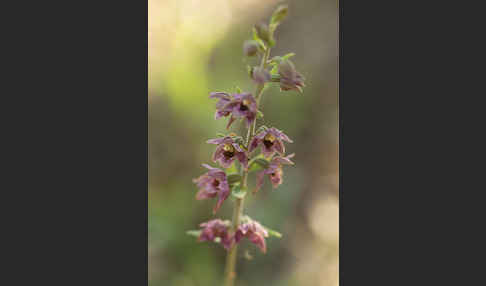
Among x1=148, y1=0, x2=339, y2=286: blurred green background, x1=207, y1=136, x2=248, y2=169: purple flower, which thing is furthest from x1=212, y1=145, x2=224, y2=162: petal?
x1=148, y1=0, x2=339, y2=286: blurred green background

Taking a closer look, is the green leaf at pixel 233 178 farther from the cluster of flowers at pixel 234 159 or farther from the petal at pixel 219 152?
the petal at pixel 219 152

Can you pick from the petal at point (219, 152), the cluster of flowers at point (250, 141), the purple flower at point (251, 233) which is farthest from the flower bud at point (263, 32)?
the purple flower at point (251, 233)

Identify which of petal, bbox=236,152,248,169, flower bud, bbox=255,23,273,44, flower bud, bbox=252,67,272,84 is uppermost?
flower bud, bbox=255,23,273,44

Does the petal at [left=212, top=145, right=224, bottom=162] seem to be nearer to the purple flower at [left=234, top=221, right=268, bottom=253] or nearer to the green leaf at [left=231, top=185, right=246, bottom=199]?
the green leaf at [left=231, top=185, right=246, bottom=199]

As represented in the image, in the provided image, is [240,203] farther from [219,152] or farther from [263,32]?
[263,32]

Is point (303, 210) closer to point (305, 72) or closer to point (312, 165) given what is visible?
point (312, 165)

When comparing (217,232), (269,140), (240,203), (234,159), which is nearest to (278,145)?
(269,140)
